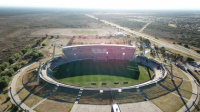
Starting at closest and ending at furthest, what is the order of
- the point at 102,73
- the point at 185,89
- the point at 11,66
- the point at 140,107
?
the point at 140,107
the point at 185,89
the point at 102,73
the point at 11,66

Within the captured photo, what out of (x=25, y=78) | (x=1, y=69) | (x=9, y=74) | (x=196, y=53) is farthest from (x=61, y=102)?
(x=196, y=53)

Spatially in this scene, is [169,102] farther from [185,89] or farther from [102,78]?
[102,78]

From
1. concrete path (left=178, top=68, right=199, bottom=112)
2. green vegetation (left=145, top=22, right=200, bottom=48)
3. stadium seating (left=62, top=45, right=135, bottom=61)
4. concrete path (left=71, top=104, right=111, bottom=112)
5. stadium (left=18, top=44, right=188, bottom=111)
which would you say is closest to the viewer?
concrete path (left=71, top=104, right=111, bottom=112)

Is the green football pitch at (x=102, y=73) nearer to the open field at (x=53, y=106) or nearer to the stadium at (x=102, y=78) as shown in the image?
the stadium at (x=102, y=78)

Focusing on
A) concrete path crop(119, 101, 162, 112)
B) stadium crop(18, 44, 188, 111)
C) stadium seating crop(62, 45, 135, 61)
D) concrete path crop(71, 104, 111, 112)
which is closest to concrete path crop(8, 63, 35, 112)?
stadium crop(18, 44, 188, 111)

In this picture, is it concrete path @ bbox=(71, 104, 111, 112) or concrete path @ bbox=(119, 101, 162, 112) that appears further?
concrete path @ bbox=(119, 101, 162, 112)

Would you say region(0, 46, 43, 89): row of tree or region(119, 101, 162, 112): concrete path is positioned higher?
region(0, 46, 43, 89): row of tree

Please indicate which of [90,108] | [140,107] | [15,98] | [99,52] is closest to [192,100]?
[140,107]

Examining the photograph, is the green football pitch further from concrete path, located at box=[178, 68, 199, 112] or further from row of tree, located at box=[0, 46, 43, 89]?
row of tree, located at box=[0, 46, 43, 89]
